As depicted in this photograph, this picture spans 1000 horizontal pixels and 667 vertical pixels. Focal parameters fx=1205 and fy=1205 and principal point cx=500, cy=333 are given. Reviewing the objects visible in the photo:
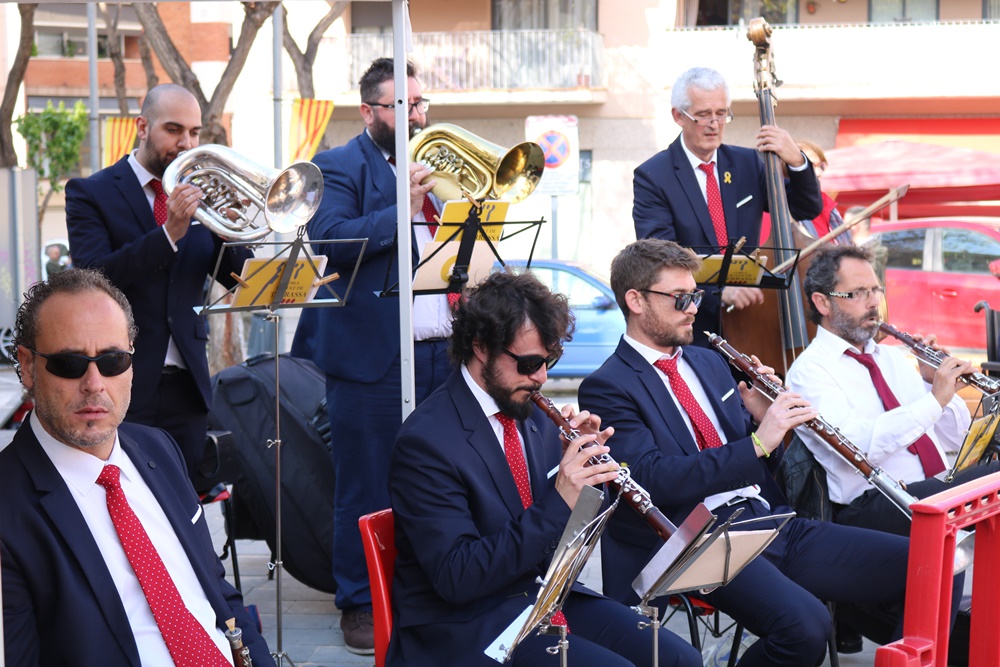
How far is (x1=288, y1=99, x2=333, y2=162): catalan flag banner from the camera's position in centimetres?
1108

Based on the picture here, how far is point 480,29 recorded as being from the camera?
22.7 meters

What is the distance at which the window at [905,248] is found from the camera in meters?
10.8

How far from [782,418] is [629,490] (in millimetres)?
579

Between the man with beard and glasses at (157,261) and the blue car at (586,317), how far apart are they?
8.85 m

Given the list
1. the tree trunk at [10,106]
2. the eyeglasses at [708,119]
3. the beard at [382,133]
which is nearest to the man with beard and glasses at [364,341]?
the beard at [382,133]

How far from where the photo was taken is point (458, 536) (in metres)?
2.90

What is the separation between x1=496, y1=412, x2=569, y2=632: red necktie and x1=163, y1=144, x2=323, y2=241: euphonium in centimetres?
123

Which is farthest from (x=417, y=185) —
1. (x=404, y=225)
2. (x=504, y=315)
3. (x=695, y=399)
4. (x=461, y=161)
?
(x=695, y=399)

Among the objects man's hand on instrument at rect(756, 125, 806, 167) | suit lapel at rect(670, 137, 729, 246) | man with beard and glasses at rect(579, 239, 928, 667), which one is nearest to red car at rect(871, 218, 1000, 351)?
man's hand on instrument at rect(756, 125, 806, 167)

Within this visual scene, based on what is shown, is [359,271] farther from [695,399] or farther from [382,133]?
[695,399]

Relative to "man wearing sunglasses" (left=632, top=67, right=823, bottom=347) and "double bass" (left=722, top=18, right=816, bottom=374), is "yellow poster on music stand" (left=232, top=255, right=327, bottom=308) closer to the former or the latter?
"man wearing sunglasses" (left=632, top=67, right=823, bottom=347)

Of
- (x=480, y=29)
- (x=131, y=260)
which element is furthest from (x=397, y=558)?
(x=480, y=29)

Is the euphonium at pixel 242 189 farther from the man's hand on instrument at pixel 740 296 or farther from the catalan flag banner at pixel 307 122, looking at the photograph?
the catalan flag banner at pixel 307 122

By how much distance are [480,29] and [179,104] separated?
754 inches
